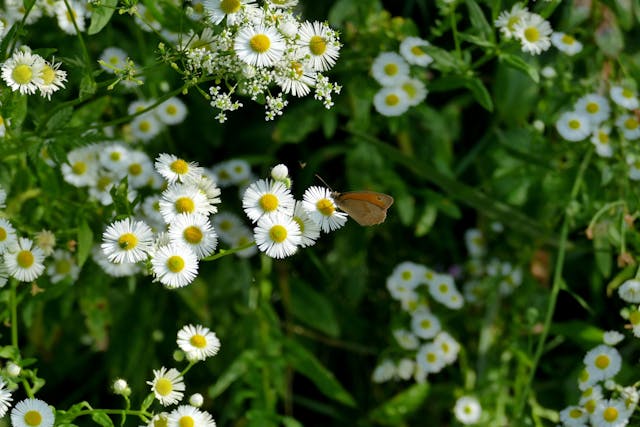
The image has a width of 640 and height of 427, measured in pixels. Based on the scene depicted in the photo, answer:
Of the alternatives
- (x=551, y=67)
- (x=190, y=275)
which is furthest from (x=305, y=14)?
(x=190, y=275)

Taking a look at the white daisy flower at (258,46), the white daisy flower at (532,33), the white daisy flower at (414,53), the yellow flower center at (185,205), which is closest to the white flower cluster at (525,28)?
the white daisy flower at (532,33)

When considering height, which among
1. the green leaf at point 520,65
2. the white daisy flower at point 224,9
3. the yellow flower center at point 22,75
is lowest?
the yellow flower center at point 22,75

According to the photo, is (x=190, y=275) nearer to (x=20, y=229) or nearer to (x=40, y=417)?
(x=40, y=417)

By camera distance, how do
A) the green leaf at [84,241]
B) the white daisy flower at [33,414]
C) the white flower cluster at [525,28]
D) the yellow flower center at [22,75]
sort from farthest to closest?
the white flower cluster at [525,28], the green leaf at [84,241], the yellow flower center at [22,75], the white daisy flower at [33,414]

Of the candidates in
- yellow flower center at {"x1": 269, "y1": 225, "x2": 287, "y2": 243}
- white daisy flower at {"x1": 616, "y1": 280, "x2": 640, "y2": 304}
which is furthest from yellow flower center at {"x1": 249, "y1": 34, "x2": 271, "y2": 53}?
white daisy flower at {"x1": 616, "y1": 280, "x2": 640, "y2": 304}

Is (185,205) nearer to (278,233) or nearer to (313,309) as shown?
(278,233)

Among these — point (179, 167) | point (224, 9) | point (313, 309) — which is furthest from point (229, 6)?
point (313, 309)

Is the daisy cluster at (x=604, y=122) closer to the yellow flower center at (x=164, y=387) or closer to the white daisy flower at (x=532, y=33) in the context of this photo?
the white daisy flower at (x=532, y=33)
